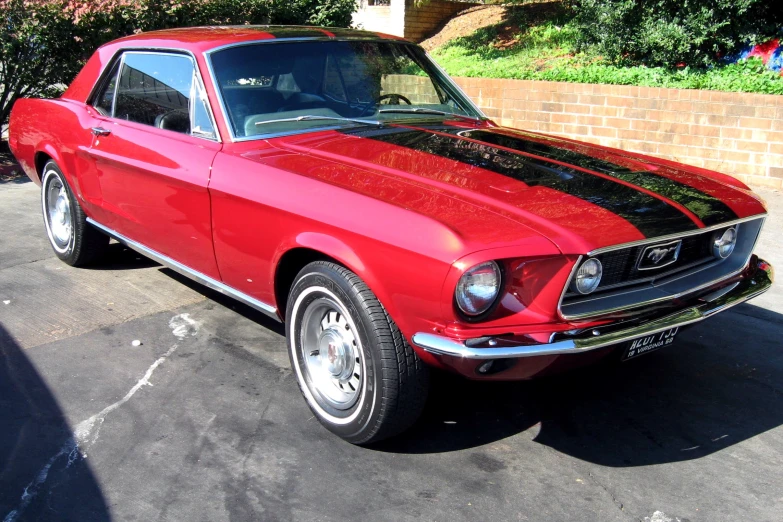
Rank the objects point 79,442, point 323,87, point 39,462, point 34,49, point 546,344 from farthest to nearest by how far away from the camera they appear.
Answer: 1. point 34,49
2. point 323,87
3. point 79,442
4. point 39,462
5. point 546,344

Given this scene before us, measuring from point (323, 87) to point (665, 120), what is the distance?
19.1ft

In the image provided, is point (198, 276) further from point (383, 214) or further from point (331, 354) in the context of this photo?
point (383, 214)

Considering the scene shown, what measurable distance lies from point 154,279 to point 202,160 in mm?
2017

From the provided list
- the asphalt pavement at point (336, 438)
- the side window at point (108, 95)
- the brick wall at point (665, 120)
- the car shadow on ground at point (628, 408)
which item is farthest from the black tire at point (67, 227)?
the brick wall at point (665, 120)

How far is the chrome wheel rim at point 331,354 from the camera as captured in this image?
11.5 feet

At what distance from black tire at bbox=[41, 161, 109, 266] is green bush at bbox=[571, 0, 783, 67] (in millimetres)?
7498

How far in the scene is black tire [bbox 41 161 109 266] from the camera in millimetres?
5738

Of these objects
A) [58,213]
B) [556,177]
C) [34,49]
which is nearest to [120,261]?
[58,213]

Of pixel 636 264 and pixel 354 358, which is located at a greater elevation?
pixel 636 264

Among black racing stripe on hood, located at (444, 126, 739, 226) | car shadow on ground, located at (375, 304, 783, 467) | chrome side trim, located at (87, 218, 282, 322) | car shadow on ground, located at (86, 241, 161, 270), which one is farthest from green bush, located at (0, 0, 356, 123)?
car shadow on ground, located at (375, 304, 783, 467)

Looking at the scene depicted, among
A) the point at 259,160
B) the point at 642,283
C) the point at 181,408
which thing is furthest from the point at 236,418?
the point at 642,283

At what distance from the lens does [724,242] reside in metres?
3.86

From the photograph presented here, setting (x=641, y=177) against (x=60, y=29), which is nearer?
(x=641, y=177)

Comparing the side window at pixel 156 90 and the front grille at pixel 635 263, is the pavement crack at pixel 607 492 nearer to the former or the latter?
the front grille at pixel 635 263
